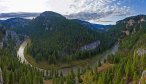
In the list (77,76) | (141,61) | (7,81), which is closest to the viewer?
(141,61)

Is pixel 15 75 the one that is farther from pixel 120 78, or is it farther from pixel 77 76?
pixel 120 78

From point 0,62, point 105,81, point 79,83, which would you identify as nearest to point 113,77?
point 105,81

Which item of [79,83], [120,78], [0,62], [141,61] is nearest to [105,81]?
[120,78]

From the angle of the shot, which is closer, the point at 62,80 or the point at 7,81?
the point at 7,81

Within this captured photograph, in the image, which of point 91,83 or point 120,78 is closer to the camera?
point 120,78

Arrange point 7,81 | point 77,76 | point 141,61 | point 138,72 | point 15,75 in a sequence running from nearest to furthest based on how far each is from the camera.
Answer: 1. point 138,72
2. point 141,61
3. point 7,81
4. point 15,75
5. point 77,76

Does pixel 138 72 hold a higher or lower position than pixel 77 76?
higher

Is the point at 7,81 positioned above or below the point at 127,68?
below

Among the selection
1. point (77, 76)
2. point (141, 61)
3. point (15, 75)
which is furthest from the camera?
point (77, 76)

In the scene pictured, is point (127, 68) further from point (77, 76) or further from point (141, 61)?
point (77, 76)
